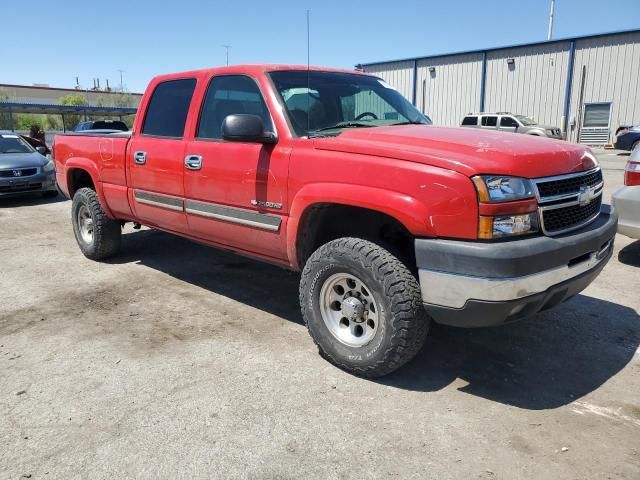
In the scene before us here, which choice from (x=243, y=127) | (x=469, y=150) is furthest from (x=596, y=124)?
Result: (x=243, y=127)

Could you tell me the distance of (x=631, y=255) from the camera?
6.32m

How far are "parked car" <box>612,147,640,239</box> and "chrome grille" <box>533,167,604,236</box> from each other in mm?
2192

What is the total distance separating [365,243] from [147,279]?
3137 millimetres

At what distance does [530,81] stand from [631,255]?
25462 mm

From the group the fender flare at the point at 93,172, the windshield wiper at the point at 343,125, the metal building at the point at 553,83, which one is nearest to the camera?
the windshield wiper at the point at 343,125

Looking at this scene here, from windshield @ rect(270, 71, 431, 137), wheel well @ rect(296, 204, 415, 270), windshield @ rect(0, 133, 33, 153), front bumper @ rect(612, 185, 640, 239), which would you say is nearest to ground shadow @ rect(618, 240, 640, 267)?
front bumper @ rect(612, 185, 640, 239)

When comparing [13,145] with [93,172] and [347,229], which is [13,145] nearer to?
[93,172]

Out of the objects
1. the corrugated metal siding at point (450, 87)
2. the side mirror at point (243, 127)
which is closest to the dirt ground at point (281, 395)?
the side mirror at point (243, 127)

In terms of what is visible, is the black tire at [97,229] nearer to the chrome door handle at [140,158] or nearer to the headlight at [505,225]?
the chrome door handle at [140,158]

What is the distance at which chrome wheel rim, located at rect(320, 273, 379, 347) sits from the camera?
3350 mm

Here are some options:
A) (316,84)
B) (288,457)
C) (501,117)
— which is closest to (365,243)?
(288,457)

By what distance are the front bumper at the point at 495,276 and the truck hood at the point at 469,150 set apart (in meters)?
0.39

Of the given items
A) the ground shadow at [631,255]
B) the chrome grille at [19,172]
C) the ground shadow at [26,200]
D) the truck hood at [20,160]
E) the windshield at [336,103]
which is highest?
the windshield at [336,103]

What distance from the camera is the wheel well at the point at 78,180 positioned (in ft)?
20.9
